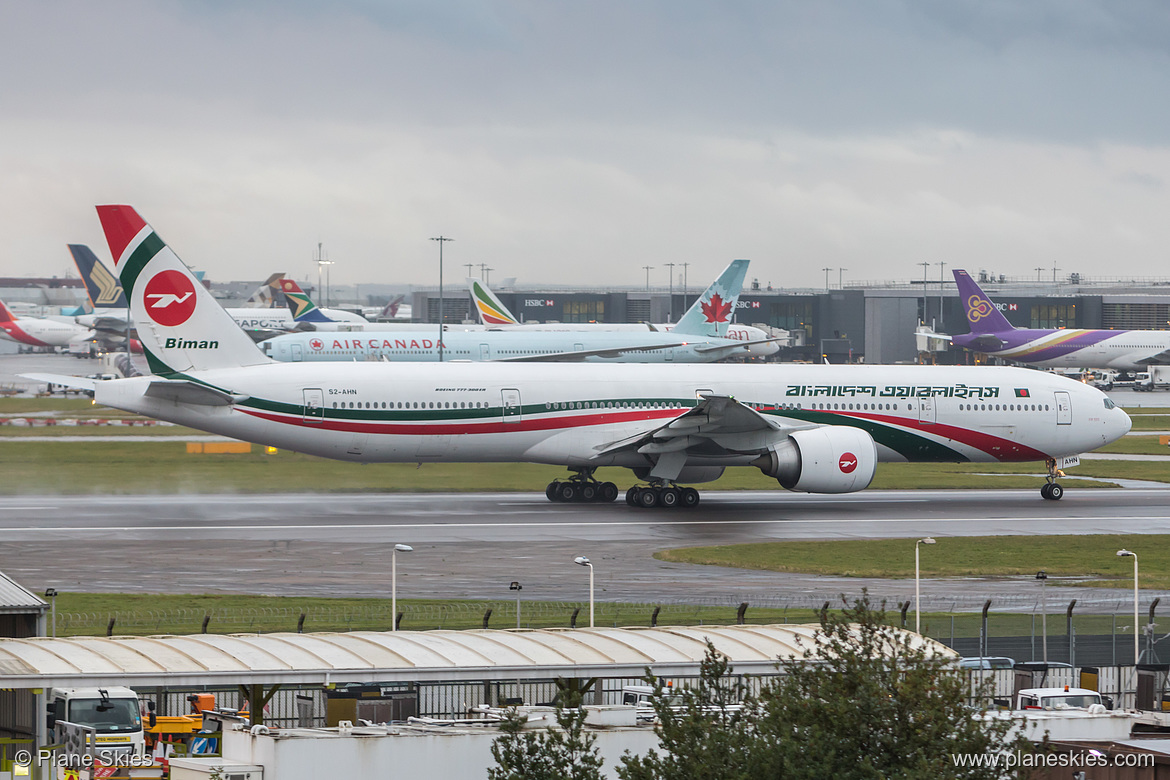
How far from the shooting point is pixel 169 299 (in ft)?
140

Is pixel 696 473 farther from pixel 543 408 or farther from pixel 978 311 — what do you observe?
pixel 978 311

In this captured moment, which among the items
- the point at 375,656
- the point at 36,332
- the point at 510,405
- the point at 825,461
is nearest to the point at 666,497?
the point at 825,461

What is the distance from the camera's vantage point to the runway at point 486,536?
3033cm

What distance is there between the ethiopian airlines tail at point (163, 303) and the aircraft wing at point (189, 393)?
1.24 metres

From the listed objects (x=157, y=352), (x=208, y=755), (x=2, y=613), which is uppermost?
(x=157, y=352)

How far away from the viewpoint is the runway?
99.5 feet

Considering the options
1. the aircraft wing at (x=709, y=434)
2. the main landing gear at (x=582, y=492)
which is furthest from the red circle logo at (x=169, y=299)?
the aircraft wing at (x=709, y=434)

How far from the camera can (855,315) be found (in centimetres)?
15238

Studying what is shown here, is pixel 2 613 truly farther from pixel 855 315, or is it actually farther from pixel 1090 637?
pixel 855 315

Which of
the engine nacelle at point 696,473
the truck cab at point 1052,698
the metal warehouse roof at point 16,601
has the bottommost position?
the truck cab at point 1052,698

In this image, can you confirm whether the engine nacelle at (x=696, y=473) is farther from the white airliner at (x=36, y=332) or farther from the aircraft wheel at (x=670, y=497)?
the white airliner at (x=36, y=332)

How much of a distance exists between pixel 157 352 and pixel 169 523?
19.3 ft

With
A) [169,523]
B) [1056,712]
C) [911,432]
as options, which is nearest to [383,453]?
[169,523]

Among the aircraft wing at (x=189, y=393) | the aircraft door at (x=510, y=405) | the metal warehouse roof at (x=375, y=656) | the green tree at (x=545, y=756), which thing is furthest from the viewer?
the aircraft door at (x=510, y=405)
